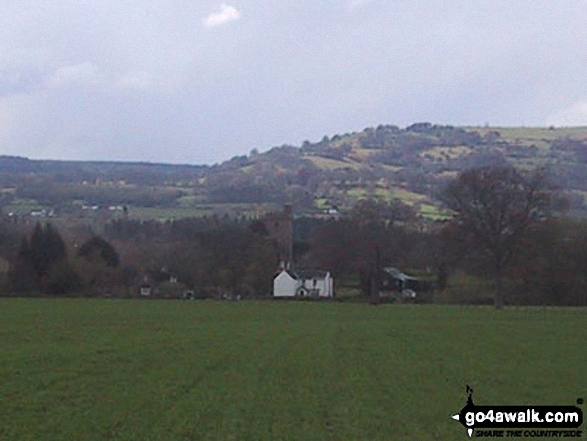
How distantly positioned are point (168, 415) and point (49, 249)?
2970 inches

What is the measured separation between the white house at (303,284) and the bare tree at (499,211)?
98.9 ft

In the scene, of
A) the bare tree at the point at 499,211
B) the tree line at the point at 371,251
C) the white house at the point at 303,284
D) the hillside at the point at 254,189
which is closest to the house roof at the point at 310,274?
the white house at the point at 303,284

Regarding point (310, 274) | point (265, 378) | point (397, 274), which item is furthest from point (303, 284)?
point (265, 378)

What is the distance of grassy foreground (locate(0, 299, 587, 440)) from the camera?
15844 millimetres

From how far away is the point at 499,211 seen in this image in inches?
2822

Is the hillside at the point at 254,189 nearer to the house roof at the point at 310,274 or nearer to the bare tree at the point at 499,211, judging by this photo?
the house roof at the point at 310,274

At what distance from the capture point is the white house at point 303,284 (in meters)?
102

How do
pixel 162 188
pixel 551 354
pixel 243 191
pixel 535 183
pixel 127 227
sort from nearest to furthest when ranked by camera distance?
1. pixel 551 354
2. pixel 535 183
3. pixel 127 227
4. pixel 243 191
5. pixel 162 188

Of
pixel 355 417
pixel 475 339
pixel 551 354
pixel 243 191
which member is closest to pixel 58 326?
pixel 475 339

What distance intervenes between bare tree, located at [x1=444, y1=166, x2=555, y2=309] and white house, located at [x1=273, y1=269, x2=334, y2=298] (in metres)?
30.1

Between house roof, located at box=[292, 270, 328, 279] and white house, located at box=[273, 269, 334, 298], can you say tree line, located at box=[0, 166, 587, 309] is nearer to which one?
house roof, located at box=[292, 270, 328, 279]

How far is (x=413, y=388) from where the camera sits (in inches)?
837

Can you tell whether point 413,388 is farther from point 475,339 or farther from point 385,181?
point 385,181

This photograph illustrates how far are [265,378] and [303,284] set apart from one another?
84.0 metres
